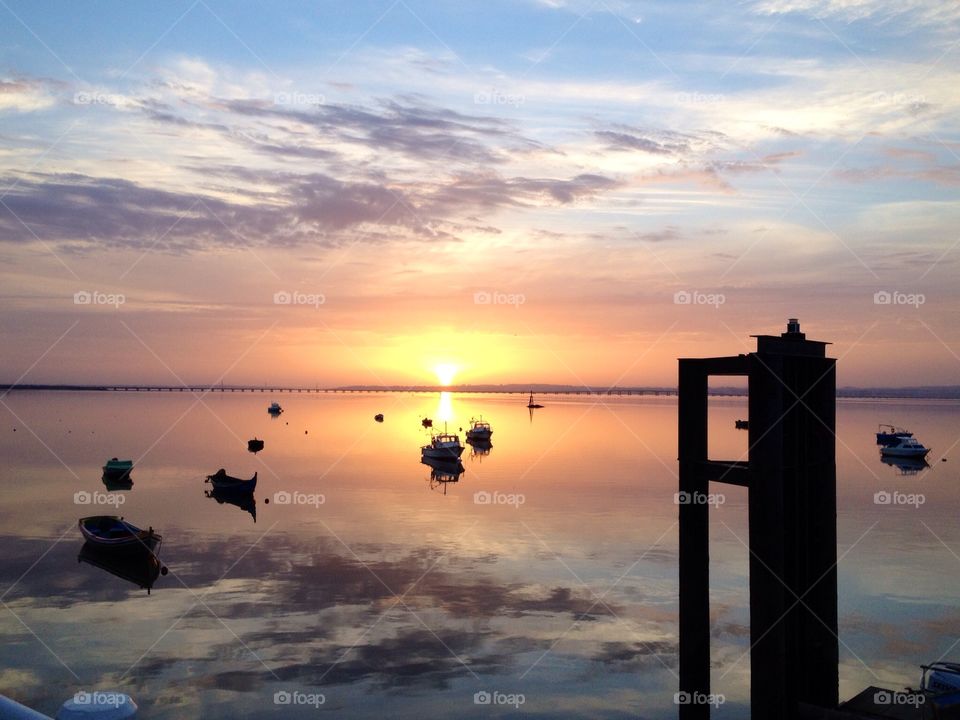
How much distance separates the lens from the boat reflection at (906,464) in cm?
8638

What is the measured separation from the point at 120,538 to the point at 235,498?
2065 centimetres

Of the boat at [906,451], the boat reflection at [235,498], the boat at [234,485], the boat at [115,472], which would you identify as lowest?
the boat reflection at [235,498]

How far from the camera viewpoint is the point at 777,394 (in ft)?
50.8

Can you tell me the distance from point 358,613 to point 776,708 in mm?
18648

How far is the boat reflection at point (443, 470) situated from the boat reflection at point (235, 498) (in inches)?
701

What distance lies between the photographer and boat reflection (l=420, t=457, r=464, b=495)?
76375 mm

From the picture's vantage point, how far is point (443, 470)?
83125mm

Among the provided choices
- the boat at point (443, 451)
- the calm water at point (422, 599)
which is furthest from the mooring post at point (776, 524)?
the boat at point (443, 451)

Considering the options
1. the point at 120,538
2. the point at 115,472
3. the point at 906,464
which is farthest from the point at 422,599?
the point at 906,464

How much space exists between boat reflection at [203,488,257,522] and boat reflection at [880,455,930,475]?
65787mm

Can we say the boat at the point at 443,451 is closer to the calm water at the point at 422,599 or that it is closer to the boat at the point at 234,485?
the calm water at the point at 422,599

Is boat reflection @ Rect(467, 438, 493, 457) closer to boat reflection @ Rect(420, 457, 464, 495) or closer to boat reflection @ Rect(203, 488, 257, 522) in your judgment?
boat reflection @ Rect(420, 457, 464, 495)

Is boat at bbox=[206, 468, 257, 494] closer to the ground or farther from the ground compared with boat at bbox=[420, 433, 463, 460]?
closer to the ground

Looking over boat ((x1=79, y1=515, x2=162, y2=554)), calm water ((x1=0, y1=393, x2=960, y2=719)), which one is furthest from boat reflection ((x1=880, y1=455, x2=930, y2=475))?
boat ((x1=79, y1=515, x2=162, y2=554))
